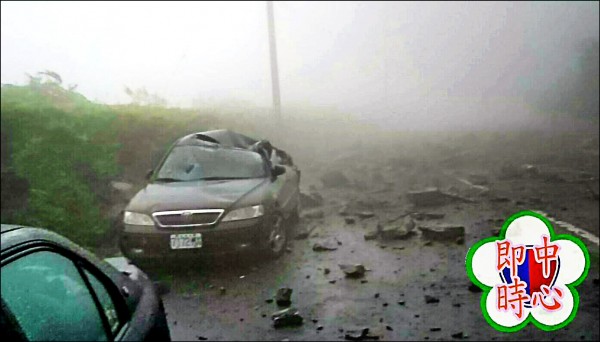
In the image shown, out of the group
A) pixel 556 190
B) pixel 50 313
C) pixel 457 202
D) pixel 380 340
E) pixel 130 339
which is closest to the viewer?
pixel 50 313

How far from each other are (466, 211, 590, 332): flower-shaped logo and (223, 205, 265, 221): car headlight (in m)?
3.43

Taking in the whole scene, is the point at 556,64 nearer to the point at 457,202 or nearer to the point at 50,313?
the point at 457,202

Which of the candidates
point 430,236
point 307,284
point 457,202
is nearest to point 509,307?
point 307,284

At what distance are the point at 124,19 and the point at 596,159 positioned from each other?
15136 mm

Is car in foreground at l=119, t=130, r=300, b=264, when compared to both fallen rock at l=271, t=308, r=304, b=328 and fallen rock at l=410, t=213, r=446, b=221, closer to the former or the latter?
fallen rock at l=271, t=308, r=304, b=328

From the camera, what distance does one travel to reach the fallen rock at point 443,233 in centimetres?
695

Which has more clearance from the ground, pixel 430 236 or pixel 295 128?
pixel 295 128

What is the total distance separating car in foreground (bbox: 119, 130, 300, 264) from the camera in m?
3.89

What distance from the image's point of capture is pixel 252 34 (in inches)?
155

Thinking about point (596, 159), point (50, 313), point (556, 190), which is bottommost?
point (596, 159)

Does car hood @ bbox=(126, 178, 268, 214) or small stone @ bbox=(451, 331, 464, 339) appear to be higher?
car hood @ bbox=(126, 178, 268, 214)

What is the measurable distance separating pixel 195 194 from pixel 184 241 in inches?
24.3

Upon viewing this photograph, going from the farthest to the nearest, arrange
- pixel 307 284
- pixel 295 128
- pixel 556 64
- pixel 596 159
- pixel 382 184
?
pixel 556 64
pixel 596 159
pixel 382 184
pixel 307 284
pixel 295 128

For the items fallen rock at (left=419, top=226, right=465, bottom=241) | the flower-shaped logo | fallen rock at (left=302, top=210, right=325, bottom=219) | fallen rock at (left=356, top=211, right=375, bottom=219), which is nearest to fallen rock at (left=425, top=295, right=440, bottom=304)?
fallen rock at (left=419, top=226, right=465, bottom=241)
